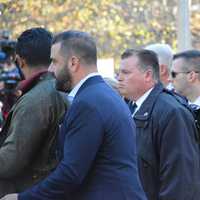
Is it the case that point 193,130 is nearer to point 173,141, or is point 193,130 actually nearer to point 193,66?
point 173,141

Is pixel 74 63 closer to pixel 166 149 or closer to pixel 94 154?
pixel 94 154

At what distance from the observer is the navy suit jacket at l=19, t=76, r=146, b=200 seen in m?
3.71

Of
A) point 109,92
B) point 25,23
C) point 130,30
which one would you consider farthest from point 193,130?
point 130,30

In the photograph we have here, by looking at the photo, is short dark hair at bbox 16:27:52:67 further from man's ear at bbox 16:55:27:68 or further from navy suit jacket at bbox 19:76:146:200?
navy suit jacket at bbox 19:76:146:200

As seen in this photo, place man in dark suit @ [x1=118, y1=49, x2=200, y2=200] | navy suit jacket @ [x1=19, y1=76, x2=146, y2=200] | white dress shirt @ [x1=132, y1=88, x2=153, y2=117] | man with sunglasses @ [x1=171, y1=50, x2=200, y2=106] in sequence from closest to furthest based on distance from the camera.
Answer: navy suit jacket @ [x1=19, y1=76, x2=146, y2=200]
man in dark suit @ [x1=118, y1=49, x2=200, y2=200]
white dress shirt @ [x1=132, y1=88, x2=153, y2=117]
man with sunglasses @ [x1=171, y1=50, x2=200, y2=106]

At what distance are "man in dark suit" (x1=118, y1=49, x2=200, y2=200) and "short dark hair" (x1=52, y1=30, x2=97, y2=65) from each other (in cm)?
99

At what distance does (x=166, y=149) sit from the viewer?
477 centimetres

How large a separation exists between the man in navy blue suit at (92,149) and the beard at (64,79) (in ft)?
0.14

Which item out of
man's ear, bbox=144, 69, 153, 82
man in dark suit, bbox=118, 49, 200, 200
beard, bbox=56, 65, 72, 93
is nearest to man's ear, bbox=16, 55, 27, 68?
beard, bbox=56, 65, 72, 93

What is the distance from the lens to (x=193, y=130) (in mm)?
4895

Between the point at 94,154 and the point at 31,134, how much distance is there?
23.1 inches

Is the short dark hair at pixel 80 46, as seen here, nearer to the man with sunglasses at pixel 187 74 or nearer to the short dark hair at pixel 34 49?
the short dark hair at pixel 34 49

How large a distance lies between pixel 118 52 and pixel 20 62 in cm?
2211

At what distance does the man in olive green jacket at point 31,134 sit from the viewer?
4.17 m
